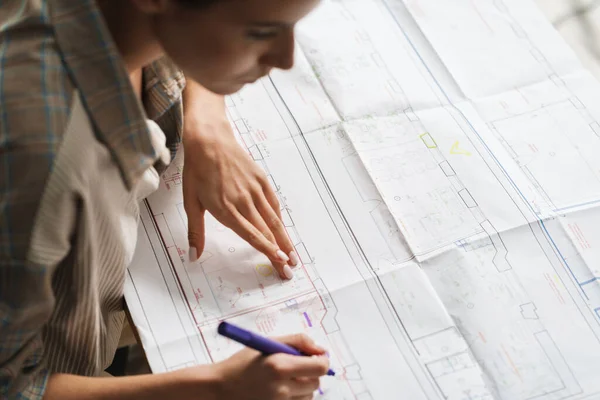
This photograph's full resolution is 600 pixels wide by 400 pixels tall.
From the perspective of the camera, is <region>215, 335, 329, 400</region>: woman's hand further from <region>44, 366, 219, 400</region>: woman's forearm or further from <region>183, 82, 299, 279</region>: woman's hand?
<region>183, 82, 299, 279</region>: woman's hand

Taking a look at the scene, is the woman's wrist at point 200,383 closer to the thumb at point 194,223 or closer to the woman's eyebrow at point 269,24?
the thumb at point 194,223

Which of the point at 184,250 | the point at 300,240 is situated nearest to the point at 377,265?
the point at 300,240

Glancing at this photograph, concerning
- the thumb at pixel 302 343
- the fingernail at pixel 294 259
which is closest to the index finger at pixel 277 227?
the fingernail at pixel 294 259

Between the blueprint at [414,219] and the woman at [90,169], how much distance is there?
0.04 meters

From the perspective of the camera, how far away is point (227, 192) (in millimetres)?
744

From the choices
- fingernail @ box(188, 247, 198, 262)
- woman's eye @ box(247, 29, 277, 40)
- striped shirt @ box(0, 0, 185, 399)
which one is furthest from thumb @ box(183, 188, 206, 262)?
woman's eye @ box(247, 29, 277, 40)

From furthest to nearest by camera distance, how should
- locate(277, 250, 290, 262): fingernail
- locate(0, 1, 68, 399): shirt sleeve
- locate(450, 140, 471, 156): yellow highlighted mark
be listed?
1. locate(450, 140, 471, 156): yellow highlighted mark
2. locate(277, 250, 290, 262): fingernail
3. locate(0, 1, 68, 399): shirt sleeve

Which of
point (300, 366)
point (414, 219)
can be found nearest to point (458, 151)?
point (414, 219)

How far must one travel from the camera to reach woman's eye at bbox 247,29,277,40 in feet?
1.71

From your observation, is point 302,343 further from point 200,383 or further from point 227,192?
point 227,192

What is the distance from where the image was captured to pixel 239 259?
0.72 meters

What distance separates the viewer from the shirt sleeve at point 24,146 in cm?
48

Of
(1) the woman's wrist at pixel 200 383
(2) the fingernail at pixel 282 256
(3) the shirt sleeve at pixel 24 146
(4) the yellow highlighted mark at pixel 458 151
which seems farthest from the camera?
(4) the yellow highlighted mark at pixel 458 151

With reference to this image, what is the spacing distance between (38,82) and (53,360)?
0.29 m
